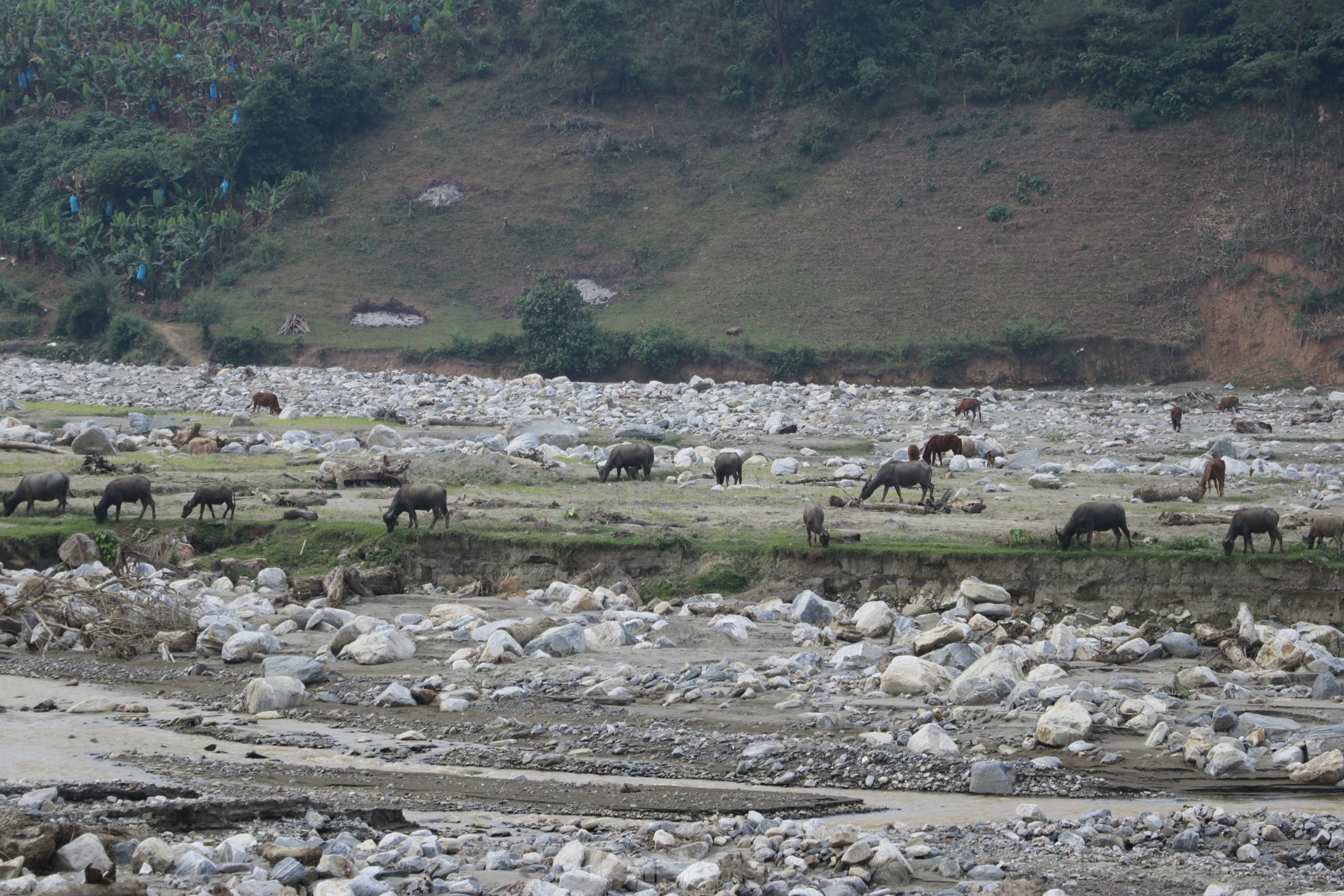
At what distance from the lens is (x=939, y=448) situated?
22391mm

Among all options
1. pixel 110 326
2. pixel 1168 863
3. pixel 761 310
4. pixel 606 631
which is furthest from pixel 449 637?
pixel 110 326

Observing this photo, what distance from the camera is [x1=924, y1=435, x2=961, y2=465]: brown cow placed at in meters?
22.1

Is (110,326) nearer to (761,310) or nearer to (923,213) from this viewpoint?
(761,310)

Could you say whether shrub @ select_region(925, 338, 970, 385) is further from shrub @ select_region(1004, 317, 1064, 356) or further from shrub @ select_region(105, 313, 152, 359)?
shrub @ select_region(105, 313, 152, 359)

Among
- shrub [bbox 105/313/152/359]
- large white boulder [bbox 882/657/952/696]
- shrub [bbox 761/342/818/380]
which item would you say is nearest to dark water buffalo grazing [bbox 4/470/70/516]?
large white boulder [bbox 882/657/952/696]

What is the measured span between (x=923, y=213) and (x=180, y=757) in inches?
1916

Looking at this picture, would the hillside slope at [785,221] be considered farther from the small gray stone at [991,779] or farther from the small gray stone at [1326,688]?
the small gray stone at [991,779]

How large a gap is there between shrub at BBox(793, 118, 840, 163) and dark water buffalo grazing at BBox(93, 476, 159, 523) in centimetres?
4679

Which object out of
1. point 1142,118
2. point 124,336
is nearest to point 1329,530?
point 1142,118

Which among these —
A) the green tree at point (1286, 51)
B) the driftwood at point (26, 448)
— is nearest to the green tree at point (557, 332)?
the driftwood at point (26, 448)

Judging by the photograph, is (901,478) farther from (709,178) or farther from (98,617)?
(709,178)

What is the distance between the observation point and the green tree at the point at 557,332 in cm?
4734

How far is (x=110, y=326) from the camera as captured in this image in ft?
172

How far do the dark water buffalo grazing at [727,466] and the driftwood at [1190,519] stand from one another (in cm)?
647
